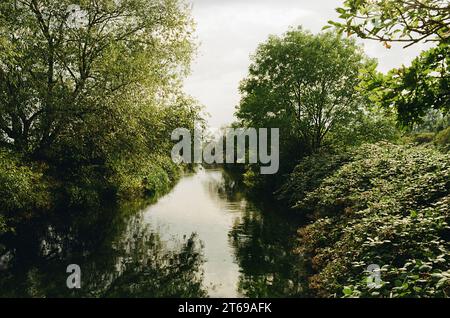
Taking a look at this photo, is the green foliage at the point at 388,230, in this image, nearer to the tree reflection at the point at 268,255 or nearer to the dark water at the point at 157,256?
the tree reflection at the point at 268,255

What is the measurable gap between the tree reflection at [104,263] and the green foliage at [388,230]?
4.26 metres

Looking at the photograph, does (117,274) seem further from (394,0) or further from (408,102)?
(394,0)

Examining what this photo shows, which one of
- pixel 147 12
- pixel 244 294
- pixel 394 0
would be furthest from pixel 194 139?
pixel 394 0

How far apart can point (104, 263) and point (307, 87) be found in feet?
86.8

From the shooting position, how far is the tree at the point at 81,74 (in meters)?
19.3

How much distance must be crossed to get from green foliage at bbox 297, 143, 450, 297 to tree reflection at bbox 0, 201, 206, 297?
4.26m

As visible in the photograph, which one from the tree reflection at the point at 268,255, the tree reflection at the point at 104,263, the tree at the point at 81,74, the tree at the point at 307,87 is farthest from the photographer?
the tree at the point at 307,87

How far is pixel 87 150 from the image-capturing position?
21391 millimetres

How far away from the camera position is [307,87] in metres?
35.3

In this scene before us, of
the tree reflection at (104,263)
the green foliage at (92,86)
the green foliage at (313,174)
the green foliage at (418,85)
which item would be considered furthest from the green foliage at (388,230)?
the green foliage at (92,86)

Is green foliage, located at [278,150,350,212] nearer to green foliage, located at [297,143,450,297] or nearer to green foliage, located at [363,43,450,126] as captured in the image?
green foliage, located at [297,143,450,297]

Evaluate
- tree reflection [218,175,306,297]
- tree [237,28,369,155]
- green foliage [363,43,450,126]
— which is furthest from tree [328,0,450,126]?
tree [237,28,369,155]

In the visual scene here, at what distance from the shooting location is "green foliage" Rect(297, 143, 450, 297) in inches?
295

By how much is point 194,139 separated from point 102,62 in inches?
265
